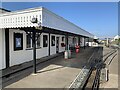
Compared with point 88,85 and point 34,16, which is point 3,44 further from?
point 88,85

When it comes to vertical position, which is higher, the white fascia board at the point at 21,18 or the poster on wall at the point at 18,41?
the white fascia board at the point at 21,18

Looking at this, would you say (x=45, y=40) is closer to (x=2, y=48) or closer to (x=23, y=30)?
(x=23, y=30)

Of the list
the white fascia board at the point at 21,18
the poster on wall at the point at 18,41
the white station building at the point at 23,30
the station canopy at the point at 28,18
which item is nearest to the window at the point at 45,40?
the white station building at the point at 23,30

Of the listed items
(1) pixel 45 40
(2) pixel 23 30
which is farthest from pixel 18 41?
(1) pixel 45 40

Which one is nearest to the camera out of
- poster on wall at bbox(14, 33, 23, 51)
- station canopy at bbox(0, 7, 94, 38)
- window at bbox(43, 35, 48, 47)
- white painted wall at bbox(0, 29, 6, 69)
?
station canopy at bbox(0, 7, 94, 38)

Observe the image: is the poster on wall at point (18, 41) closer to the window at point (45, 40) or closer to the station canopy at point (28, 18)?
the station canopy at point (28, 18)

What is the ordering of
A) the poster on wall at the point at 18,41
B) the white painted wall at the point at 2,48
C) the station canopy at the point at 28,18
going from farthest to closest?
the poster on wall at the point at 18,41 → the white painted wall at the point at 2,48 → the station canopy at the point at 28,18

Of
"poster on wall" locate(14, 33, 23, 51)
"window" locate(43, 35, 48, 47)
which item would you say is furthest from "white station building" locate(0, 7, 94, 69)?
"window" locate(43, 35, 48, 47)

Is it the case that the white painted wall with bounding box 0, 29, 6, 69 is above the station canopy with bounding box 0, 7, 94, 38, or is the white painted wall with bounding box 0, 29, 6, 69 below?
below

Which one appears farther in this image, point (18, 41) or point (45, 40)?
point (45, 40)

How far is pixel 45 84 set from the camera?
20.1ft

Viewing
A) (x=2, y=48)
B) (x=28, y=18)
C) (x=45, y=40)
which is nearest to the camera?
(x=28, y=18)

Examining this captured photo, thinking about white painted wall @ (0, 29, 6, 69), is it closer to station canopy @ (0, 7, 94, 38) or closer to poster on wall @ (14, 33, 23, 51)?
station canopy @ (0, 7, 94, 38)

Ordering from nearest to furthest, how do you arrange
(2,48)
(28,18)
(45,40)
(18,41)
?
1. (28,18)
2. (2,48)
3. (18,41)
4. (45,40)
